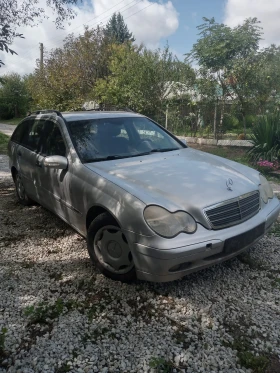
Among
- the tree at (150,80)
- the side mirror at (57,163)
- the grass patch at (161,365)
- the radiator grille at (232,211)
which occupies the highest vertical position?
the tree at (150,80)

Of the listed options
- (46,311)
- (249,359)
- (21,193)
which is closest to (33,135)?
(21,193)

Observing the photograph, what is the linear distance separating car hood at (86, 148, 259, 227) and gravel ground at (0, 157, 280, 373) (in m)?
0.84

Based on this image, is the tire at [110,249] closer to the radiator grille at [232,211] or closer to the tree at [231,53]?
the radiator grille at [232,211]

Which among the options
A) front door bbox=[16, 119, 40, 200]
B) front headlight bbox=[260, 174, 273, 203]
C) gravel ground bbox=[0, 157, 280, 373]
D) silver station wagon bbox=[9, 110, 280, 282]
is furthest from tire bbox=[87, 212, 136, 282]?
front door bbox=[16, 119, 40, 200]

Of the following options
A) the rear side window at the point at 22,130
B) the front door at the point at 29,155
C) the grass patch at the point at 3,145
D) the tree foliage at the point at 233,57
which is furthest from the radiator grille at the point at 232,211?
the grass patch at the point at 3,145

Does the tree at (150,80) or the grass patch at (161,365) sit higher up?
the tree at (150,80)

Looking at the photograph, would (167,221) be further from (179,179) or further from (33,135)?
(33,135)

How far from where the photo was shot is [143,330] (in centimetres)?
234

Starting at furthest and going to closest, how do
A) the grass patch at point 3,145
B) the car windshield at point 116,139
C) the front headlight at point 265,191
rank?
the grass patch at point 3,145
the car windshield at point 116,139
the front headlight at point 265,191

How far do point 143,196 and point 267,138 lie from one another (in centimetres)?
629

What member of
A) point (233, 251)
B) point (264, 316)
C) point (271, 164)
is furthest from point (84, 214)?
point (271, 164)

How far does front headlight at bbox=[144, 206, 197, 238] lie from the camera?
2.42 m

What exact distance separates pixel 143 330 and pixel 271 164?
20.0ft

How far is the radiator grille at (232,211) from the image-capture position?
256 cm
